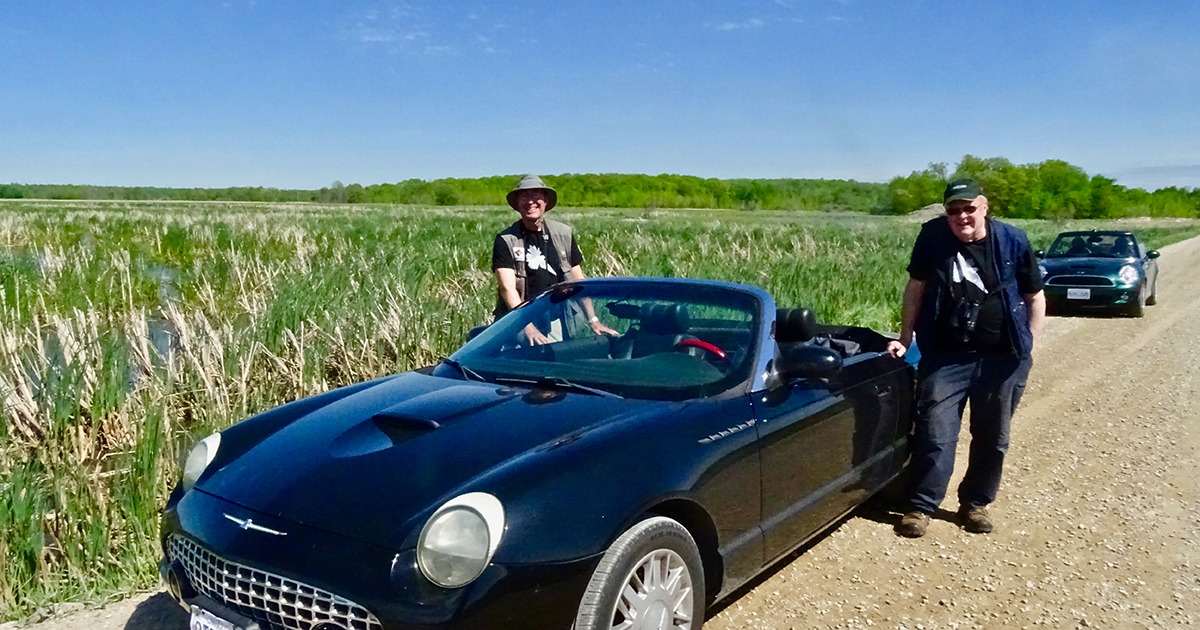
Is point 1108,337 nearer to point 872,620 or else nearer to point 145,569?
point 872,620

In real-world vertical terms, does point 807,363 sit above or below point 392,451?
above

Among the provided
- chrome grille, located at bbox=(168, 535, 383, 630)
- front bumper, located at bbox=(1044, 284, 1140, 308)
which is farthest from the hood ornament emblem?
front bumper, located at bbox=(1044, 284, 1140, 308)

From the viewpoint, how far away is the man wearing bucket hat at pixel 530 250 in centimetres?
558

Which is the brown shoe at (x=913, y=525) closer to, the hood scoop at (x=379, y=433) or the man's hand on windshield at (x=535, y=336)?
the man's hand on windshield at (x=535, y=336)

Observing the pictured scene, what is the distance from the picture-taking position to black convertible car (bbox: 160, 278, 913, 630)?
2289mm

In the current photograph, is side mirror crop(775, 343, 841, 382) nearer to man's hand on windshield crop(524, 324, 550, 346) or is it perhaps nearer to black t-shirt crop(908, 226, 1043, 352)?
man's hand on windshield crop(524, 324, 550, 346)

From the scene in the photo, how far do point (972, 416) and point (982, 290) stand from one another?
0.72 metres

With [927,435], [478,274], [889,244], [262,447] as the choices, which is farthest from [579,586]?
[889,244]

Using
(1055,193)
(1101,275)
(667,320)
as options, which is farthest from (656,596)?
(1055,193)

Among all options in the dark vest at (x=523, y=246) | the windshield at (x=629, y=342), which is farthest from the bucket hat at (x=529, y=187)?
the windshield at (x=629, y=342)

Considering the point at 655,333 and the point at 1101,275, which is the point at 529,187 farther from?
the point at 1101,275

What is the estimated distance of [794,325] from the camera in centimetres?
379

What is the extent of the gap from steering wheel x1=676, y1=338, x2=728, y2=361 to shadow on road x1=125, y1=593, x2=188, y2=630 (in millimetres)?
2285

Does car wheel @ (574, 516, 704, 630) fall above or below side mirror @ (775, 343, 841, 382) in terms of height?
below
